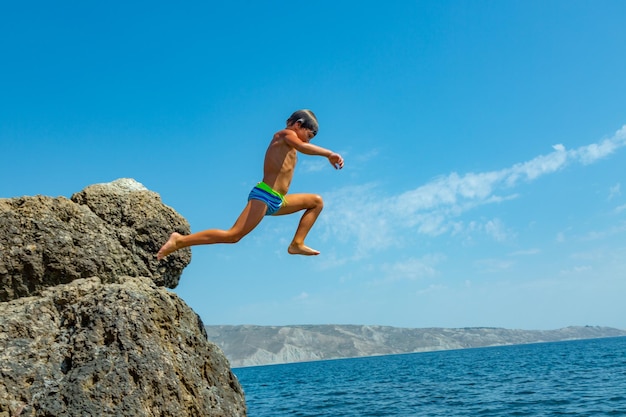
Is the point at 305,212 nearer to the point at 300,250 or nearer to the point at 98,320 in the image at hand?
the point at 300,250

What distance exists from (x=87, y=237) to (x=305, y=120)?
344 cm

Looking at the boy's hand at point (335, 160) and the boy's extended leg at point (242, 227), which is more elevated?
the boy's hand at point (335, 160)

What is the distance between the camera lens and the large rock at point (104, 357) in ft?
19.5

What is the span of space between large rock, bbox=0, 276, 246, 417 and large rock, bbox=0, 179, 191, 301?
373 millimetres

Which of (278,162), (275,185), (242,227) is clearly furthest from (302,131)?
(242,227)

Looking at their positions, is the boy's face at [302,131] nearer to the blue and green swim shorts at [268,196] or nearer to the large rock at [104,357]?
the blue and green swim shorts at [268,196]

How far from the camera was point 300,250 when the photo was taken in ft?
24.2

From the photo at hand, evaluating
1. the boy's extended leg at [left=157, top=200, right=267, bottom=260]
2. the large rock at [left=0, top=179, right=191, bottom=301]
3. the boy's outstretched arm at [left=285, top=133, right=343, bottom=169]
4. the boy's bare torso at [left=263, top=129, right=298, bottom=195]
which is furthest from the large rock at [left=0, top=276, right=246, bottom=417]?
the boy's outstretched arm at [left=285, top=133, right=343, bottom=169]

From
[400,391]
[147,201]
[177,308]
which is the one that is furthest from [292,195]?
[400,391]

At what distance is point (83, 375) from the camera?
6.00m

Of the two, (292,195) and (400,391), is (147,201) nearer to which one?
(292,195)

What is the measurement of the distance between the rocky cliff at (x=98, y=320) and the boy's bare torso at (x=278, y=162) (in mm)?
1996

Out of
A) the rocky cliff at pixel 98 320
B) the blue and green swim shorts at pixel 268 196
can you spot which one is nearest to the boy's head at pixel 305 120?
the blue and green swim shorts at pixel 268 196

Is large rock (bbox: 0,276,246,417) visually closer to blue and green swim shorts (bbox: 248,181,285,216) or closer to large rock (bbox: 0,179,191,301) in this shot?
large rock (bbox: 0,179,191,301)
